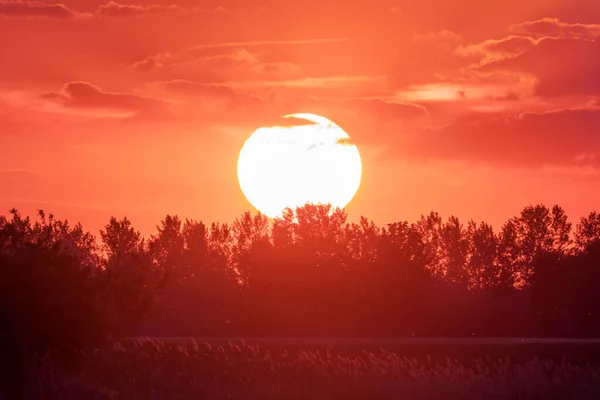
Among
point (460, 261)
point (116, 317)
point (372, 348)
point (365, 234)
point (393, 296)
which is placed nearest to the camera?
point (116, 317)

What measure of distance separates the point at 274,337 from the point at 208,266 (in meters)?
25.1

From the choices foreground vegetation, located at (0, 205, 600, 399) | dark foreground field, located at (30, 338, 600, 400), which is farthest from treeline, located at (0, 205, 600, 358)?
dark foreground field, located at (30, 338, 600, 400)

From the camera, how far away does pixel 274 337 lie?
91.7 metres

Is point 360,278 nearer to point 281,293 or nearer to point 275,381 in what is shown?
point 281,293

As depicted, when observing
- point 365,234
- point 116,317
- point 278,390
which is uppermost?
point 365,234

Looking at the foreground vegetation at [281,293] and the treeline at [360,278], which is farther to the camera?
the treeline at [360,278]

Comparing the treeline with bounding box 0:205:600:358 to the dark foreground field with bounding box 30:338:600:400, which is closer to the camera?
the dark foreground field with bounding box 30:338:600:400

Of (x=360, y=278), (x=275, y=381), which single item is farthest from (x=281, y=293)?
(x=275, y=381)

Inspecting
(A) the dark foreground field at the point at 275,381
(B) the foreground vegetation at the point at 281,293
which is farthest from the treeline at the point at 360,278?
(A) the dark foreground field at the point at 275,381

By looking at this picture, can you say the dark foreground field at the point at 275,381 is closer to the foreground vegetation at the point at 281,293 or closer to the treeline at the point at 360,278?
the foreground vegetation at the point at 281,293

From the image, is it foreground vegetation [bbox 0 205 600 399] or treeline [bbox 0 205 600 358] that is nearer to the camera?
foreground vegetation [bbox 0 205 600 399]

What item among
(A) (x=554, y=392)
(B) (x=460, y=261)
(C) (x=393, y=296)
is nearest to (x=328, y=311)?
(C) (x=393, y=296)

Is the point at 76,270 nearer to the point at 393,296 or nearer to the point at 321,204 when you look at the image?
the point at 393,296

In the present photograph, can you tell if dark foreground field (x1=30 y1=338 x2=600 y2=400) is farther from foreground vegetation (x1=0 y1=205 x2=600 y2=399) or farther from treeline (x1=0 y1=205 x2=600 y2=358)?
treeline (x1=0 y1=205 x2=600 y2=358)
